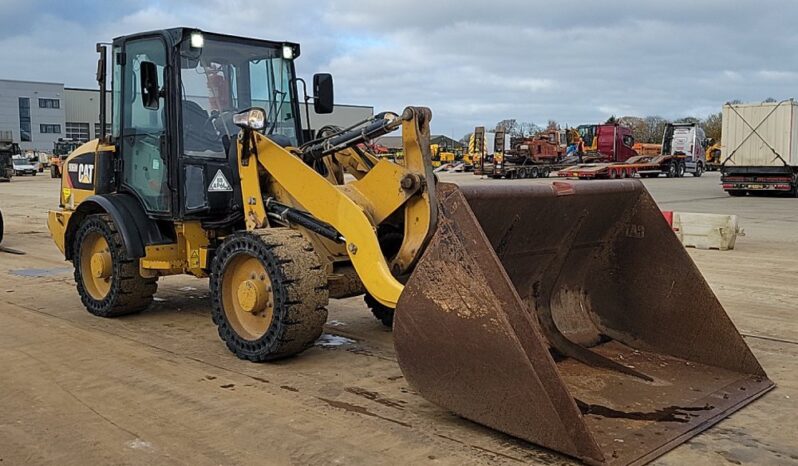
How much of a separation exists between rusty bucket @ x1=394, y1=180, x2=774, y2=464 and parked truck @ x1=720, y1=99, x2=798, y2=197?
67.0ft

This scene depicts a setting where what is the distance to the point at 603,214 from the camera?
18.9 feet

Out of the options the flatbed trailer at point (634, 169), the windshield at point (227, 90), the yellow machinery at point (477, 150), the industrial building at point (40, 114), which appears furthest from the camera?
the industrial building at point (40, 114)

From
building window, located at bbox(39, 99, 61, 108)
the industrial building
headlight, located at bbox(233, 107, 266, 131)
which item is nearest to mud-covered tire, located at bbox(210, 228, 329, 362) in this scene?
headlight, located at bbox(233, 107, 266, 131)

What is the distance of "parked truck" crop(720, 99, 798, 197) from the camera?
2362 centimetres

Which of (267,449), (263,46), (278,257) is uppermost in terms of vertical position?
(263,46)

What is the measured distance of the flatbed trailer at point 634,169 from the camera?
34875 millimetres

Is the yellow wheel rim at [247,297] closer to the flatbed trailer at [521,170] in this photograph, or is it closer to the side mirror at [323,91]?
the side mirror at [323,91]

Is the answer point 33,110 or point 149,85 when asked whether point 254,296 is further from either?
point 33,110

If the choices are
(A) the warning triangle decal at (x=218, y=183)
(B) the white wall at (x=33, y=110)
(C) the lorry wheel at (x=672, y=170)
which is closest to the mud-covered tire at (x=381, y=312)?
(A) the warning triangle decal at (x=218, y=183)

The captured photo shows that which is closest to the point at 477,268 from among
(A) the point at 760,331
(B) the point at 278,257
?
(B) the point at 278,257

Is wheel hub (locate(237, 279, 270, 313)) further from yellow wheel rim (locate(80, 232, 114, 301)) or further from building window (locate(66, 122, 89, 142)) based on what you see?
building window (locate(66, 122, 89, 142))

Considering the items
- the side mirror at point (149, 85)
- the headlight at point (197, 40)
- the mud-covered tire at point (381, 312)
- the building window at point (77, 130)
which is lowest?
the mud-covered tire at point (381, 312)

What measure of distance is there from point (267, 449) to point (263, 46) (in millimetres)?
4380

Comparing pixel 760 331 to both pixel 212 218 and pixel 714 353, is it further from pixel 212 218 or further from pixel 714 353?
pixel 212 218
